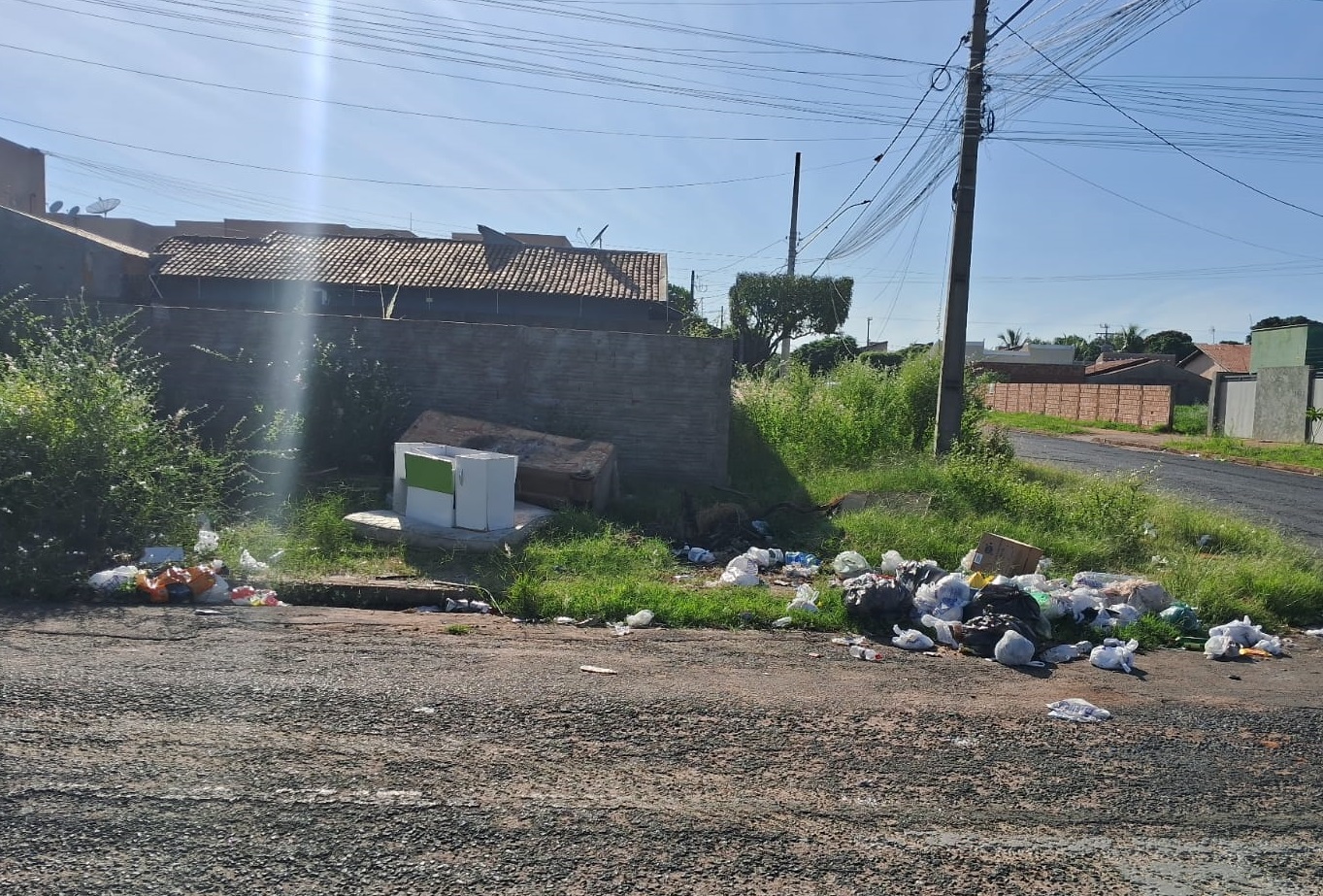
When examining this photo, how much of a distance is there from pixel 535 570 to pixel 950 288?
7.70 meters

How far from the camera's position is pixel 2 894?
2699mm

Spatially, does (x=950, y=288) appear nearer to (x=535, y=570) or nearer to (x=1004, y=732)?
(x=535, y=570)

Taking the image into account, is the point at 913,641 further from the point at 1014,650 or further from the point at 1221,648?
the point at 1221,648

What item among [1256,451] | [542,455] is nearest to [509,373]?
[542,455]

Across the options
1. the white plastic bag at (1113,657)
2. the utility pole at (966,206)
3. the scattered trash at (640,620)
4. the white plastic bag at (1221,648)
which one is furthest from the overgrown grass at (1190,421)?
the scattered trash at (640,620)

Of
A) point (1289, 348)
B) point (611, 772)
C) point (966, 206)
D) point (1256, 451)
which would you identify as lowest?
point (611, 772)

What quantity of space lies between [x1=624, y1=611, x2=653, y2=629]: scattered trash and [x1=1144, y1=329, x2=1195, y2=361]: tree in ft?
268

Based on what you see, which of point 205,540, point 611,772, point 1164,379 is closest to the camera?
point 611,772

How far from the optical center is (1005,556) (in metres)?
7.98

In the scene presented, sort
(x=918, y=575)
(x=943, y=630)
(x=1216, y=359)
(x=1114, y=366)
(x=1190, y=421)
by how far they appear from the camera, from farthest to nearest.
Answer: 1. (x=1216, y=359)
2. (x=1114, y=366)
3. (x=1190, y=421)
4. (x=918, y=575)
5. (x=943, y=630)

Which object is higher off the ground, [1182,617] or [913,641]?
[1182,617]

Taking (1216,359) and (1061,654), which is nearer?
Result: (1061,654)

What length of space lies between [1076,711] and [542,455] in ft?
20.8

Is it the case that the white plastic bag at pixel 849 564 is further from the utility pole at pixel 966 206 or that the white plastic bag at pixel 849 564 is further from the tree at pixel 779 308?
the tree at pixel 779 308
